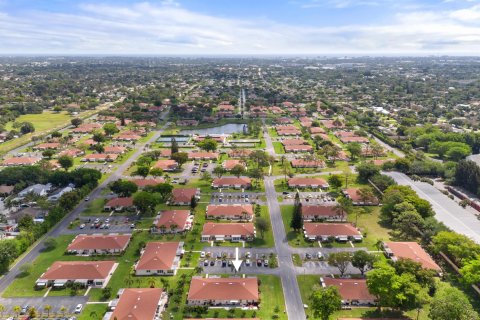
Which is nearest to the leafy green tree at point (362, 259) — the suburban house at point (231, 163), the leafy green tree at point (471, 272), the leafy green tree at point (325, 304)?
the leafy green tree at point (325, 304)

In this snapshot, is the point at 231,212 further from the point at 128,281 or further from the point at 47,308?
the point at 47,308

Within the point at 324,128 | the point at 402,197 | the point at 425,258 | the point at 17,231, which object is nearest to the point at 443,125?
the point at 324,128

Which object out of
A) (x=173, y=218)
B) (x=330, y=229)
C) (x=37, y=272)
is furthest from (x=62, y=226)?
(x=330, y=229)

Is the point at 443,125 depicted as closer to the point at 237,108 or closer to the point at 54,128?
the point at 237,108

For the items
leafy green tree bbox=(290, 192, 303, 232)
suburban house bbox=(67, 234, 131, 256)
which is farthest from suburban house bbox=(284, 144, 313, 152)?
suburban house bbox=(67, 234, 131, 256)

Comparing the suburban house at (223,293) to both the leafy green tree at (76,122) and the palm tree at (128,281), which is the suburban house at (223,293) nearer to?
the palm tree at (128,281)

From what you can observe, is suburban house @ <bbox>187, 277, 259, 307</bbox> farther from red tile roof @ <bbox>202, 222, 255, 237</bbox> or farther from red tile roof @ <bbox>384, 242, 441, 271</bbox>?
red tile roof @ <bbox>384, 242, 441, 271</bbox>

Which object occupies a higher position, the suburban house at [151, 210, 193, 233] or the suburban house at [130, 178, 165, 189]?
the suburban house at [130, 178, 165, 189]

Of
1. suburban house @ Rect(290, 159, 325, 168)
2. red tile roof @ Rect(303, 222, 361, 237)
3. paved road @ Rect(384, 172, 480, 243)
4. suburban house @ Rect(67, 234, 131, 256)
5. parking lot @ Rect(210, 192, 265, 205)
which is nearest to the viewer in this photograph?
suburban house @ Rect(67, 234, 131, 256)
